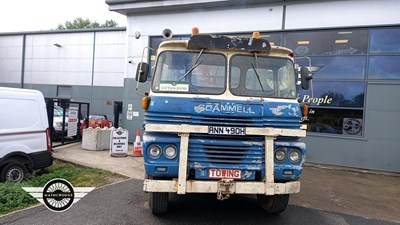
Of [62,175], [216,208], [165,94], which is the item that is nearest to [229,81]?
[165,94]

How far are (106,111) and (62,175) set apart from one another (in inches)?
494

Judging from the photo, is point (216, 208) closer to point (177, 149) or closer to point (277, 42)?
point (177, 149)

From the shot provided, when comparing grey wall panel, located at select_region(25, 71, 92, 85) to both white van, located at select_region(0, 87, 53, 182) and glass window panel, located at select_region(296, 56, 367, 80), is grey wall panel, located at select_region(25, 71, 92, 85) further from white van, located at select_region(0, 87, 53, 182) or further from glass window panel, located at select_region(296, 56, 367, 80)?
glass window panel, located at select_region(296, 56, 367, 80)

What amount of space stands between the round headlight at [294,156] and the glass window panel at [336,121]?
6.88m

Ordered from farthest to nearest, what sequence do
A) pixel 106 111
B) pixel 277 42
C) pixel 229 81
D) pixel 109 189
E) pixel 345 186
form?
1. pixel 106 111
2. pixel 277 42
3. pixel 345 186
4. pixel 109 189
5. pixel 229 81

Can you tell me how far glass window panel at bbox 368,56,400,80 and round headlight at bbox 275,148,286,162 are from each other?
725 centimetres

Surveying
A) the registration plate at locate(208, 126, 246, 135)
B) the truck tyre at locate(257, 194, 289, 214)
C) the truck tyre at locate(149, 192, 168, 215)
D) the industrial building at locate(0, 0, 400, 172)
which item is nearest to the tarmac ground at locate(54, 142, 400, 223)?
the industrial building at locate(0, 0, 400, 172)

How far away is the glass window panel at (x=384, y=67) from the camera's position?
10.2 metres

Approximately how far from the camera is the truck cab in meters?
4.48

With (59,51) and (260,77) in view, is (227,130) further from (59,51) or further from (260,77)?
(59,51)

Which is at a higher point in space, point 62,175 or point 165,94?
point 165,94

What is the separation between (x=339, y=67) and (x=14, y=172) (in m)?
9.70

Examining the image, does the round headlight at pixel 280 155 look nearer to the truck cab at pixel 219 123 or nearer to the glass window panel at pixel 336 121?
the truck cab at pixel 219 123

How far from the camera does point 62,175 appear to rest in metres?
7.67
